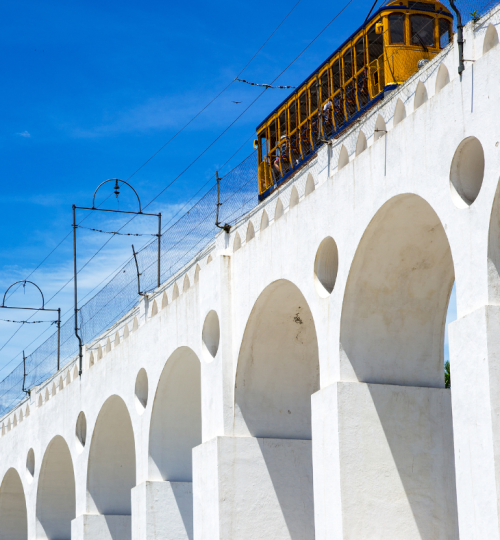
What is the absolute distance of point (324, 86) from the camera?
20.0 metres

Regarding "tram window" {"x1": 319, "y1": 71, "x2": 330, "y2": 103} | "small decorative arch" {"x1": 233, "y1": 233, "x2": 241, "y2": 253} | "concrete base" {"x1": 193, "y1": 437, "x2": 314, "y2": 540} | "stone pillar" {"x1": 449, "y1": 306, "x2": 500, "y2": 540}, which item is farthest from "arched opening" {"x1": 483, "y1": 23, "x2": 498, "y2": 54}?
"tram window" {"x1": 319, "y1": 71, "x2": 330, "y2": 103}

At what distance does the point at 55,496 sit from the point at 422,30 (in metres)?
15.9

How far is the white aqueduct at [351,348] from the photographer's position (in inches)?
404

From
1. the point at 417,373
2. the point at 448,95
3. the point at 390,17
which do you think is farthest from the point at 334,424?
→ the point at 390,17

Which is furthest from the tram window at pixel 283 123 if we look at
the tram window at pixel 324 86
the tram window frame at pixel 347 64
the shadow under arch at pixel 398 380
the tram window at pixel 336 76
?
the shadow under arch at pixel 398 380

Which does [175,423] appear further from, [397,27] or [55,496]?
[55,496]

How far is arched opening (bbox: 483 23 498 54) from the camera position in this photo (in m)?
10.9

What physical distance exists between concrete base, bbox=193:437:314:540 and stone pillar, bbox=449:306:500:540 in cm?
616

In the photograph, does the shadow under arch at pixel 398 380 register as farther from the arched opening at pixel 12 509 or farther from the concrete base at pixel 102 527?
the arched opening at pixel 12 509

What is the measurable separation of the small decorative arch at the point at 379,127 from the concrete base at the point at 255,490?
229 inches

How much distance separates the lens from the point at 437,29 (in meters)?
19.6

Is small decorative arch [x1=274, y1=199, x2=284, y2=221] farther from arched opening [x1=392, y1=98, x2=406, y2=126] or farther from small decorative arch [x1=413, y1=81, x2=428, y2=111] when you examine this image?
small decorative arch [x1=413, y1=81, x2=428, y2=111]

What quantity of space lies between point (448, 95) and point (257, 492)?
7.60 meters

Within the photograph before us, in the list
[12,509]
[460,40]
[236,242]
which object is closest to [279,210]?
[236,242]
